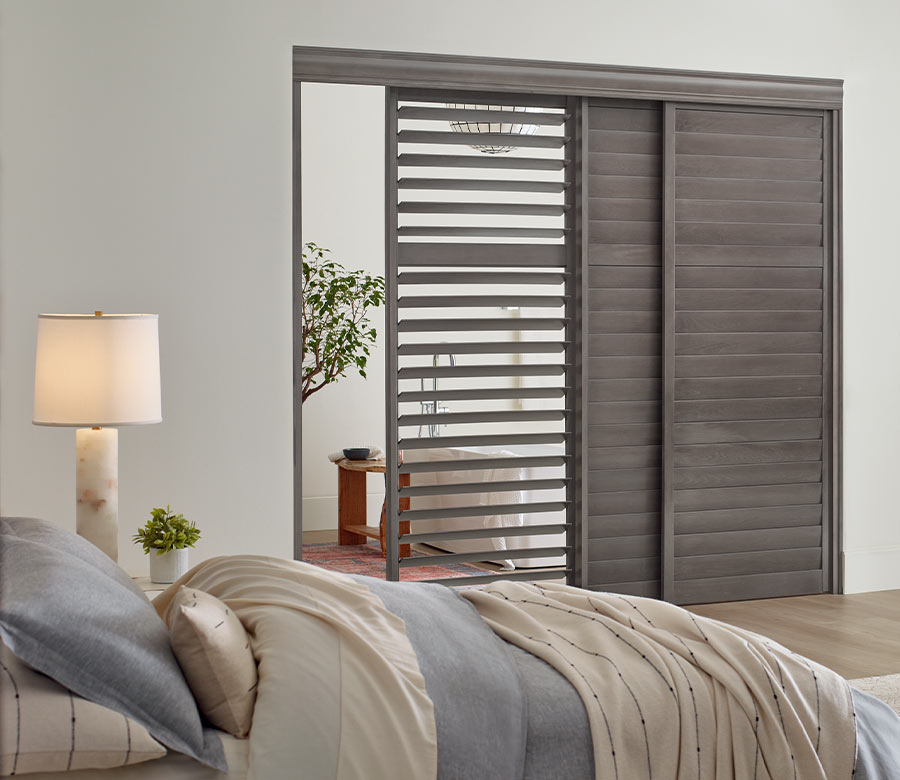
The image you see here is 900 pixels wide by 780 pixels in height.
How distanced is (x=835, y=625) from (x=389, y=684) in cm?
305

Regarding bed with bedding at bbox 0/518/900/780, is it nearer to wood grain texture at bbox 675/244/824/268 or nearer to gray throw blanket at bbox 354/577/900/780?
gray throw blanket at bbox 354/577/900/780

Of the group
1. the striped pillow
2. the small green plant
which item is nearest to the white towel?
the small green plant

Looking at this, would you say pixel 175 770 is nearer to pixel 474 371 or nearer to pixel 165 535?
pixel 165 535

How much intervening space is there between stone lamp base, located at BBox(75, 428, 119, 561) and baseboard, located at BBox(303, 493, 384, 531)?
395cm

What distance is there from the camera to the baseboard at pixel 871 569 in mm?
4805

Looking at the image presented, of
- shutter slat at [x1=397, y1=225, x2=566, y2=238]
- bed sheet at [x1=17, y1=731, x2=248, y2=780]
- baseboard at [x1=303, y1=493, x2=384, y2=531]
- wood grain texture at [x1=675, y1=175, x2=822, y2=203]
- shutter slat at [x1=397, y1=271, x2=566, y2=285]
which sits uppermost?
wood grain texture at [x1=675, y1=175, x2=822, y2=203]

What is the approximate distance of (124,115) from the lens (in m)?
3.80

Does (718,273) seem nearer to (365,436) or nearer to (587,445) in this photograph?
(587,445)

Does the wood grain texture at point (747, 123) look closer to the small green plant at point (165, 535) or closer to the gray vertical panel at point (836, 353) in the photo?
the gray vertical panel at point (836, 353)

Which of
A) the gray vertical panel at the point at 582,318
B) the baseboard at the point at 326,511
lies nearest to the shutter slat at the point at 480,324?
the gray vertical panel at the point at 582,318

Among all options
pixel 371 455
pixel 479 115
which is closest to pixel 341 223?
pixel 371 455

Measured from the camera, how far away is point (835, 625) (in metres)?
4.25

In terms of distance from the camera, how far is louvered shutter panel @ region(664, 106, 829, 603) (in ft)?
14.9

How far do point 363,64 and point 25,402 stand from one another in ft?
5.97
